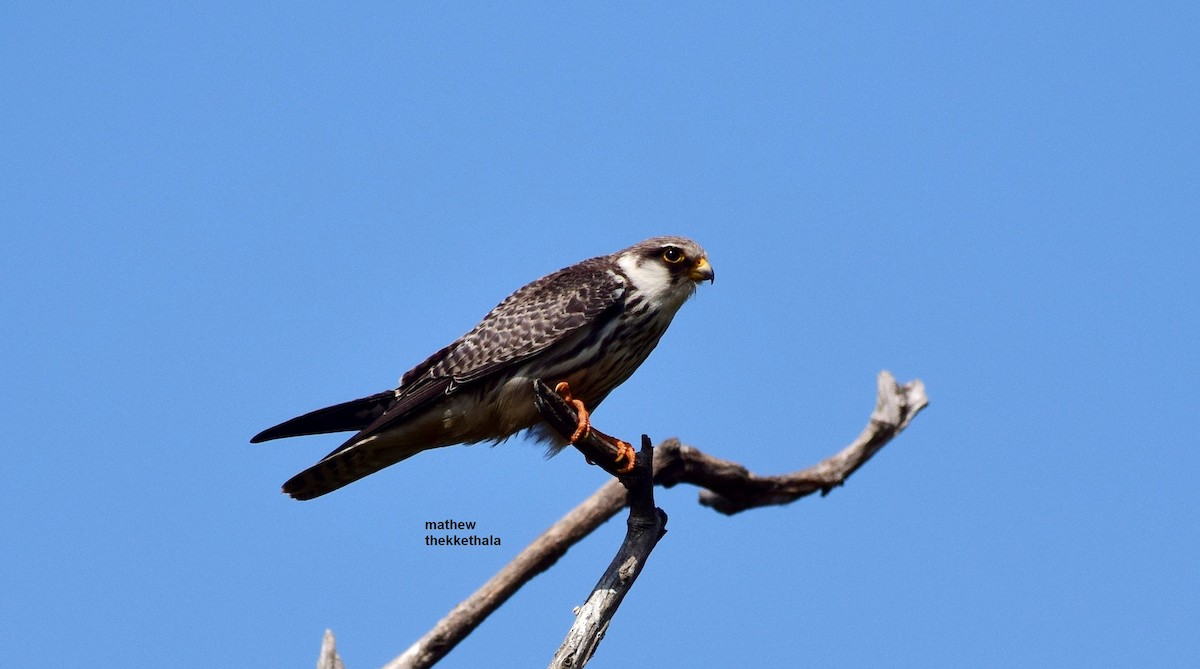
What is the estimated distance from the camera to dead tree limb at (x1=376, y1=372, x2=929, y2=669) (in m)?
7.89

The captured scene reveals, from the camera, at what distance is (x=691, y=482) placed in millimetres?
9102

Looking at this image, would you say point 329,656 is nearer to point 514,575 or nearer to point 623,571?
point 623,571

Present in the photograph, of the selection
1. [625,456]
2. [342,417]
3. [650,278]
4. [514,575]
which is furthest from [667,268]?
[514,575]

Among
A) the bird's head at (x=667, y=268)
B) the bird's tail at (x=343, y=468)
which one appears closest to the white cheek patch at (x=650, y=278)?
the bird's head at (x=667, y=268)

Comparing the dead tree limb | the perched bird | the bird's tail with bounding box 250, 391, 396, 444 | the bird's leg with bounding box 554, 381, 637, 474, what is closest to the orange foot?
the bird's leg with bounding box 554, 381, 637, 474

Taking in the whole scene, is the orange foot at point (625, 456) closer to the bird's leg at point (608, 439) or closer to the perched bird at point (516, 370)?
the bird's leg at point (608, 439)

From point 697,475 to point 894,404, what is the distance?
2026 mm

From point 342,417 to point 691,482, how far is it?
3.31 metres

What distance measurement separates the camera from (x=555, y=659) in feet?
16.2

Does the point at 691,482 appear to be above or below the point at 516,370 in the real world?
above

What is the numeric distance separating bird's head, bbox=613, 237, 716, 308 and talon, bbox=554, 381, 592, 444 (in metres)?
0.71

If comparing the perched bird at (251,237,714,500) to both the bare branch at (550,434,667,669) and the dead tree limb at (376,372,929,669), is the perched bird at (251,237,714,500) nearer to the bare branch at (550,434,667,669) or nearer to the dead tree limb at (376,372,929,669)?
the bare branch at (550,434,667,669)

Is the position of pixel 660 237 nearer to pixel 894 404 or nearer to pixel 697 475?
pixel 697 475

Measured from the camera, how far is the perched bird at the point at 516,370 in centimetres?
637
